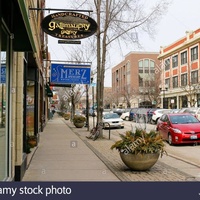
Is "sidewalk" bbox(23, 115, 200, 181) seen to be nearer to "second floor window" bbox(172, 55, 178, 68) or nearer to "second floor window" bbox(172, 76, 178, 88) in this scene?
"second floor window" bbox(172, 76, 178, 88)

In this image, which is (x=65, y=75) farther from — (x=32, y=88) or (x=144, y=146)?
(x=144, y=146)

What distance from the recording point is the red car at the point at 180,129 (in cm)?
1478

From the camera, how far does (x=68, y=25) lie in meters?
8.46

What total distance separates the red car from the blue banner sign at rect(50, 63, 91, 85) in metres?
6.75

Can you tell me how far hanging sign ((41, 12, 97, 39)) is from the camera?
8.34 metres

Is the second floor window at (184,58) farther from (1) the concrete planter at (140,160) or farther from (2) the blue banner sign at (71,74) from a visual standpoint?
(1) the concrete planter at (140,160)

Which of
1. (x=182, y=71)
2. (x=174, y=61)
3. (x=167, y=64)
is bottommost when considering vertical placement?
(x=182, y=71)

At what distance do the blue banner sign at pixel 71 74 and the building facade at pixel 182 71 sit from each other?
2848 centimetres

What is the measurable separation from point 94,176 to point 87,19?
393cm

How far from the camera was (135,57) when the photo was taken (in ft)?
292

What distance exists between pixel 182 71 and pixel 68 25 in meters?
50.0

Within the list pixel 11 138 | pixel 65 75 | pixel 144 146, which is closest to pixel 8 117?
pixel 11 138

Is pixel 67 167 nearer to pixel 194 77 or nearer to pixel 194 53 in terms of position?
pixel 194 77

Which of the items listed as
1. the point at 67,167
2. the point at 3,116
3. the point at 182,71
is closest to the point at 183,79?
the point at 182,71
